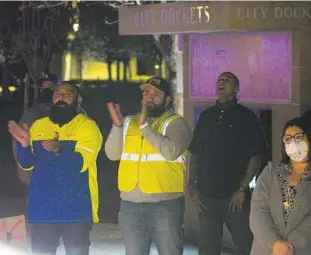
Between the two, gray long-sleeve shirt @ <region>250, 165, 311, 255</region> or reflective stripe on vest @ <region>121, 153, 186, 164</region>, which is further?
reflective stripe on vest @ <region>121, 153, 186, 164</region>

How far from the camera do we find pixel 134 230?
5.87 m

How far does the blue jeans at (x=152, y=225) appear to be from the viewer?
5.82 m

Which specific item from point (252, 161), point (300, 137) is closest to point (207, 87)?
point (252, 161)

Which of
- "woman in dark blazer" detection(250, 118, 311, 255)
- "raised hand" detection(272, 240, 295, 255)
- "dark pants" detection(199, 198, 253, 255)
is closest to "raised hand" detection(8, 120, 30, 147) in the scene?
"dark pants" detection(199, 198, 253, 255)

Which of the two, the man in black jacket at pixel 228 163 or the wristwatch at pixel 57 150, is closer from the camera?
the wristwatch at pixel 57 150

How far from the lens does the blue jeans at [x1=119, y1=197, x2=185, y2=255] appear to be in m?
5.82

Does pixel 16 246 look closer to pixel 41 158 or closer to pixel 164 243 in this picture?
pixel 41 158

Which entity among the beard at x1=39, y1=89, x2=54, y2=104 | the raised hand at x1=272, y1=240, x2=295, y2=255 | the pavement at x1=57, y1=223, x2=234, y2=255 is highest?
the beard at x1=39, y1=89, x2=54, y2=104

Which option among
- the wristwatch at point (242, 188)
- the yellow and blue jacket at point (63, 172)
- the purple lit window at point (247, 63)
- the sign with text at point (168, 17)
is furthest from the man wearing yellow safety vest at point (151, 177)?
the purple lit window at point (247, 63)

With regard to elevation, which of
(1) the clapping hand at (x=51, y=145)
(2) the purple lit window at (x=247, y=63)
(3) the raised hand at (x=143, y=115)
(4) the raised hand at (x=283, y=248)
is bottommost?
(4) the raised hand at (x=283, y=248)

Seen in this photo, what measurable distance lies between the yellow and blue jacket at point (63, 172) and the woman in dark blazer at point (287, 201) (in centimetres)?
152

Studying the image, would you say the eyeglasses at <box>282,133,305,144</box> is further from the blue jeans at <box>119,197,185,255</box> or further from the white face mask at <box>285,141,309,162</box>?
the blue jeans at <box>119,197,185,255</box>

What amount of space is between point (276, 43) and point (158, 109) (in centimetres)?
207

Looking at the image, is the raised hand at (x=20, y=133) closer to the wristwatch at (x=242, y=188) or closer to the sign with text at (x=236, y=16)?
the wristwatch at (x=242, y=188)
